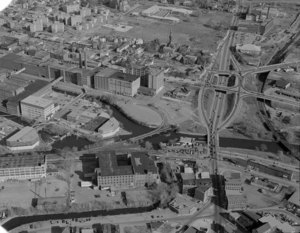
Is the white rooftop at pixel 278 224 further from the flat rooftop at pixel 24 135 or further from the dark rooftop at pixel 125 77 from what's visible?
the dark rooftop at pixel 125 77

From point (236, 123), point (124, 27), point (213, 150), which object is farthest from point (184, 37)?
point (213, 150)

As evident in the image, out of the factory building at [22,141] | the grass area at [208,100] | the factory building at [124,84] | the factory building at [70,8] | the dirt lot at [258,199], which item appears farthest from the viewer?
the factory building at [70,8]

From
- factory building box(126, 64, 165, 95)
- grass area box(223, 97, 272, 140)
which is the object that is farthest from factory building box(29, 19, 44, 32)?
grass area box(223, 97, 272, 140)

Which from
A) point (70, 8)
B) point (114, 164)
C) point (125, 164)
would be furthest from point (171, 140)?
point (70, 8)

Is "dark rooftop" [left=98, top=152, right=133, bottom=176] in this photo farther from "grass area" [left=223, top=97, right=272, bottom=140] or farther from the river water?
"grass area" [left=223, top=97, right=272, bottom=140]

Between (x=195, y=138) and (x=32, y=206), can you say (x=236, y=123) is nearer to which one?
(x=195, y=138)

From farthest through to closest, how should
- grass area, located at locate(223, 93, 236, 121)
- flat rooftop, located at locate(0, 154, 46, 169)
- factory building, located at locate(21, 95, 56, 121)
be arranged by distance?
grass area, located at locate(223, 93, 236, 121), factory building, located at locate(21, 95, 56, 121), flat rooftop, located at locate(0, 154, 46, 169)

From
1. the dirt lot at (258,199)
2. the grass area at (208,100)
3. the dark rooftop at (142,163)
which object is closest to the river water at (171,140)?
the dark rooftop at (142,163)
